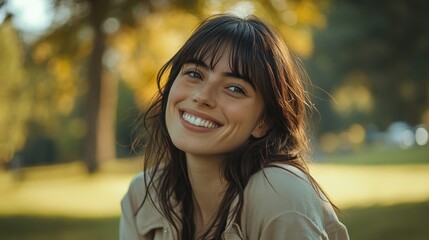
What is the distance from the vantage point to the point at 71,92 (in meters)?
22.5

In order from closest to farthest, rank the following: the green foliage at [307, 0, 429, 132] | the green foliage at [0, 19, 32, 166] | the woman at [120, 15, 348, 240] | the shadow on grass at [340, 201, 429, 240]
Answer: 1. the woman at [120, 15, 348, 240]
2. the shadow on grass at [340, 201, 429, 240]
3. the green foliage at [307, 0, 429, 132]
4. the green foliage at [0, 19, 32, 166]

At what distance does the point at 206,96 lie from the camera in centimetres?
277

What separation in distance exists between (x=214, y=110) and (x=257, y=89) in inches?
7.4

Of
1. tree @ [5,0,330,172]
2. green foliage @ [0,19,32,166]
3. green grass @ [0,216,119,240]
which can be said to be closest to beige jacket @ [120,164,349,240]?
green grass @ [0,216,119,240]

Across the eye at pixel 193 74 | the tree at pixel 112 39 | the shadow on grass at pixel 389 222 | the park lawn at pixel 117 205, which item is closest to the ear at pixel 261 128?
the eye at pixel 193 74

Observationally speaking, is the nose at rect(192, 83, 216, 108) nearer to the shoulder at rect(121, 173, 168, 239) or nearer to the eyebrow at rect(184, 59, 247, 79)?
the eyebrow at rect(184, 59, 247, 79)

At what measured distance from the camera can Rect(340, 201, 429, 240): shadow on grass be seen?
679cm

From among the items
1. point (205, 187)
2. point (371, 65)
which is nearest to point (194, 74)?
point (205, 187)

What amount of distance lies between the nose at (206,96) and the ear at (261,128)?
233 millimetres

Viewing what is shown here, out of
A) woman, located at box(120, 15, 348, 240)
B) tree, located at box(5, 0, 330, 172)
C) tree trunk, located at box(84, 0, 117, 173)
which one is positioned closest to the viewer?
woman, located at box(120, 15, 348, 240)

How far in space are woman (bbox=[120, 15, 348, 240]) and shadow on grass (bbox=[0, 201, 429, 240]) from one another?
4.01m

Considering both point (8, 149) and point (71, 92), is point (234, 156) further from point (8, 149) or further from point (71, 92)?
point (8, 149)

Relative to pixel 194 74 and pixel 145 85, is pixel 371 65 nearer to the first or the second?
pixel 145 85

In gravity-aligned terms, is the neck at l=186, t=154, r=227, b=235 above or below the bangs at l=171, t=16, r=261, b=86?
below
